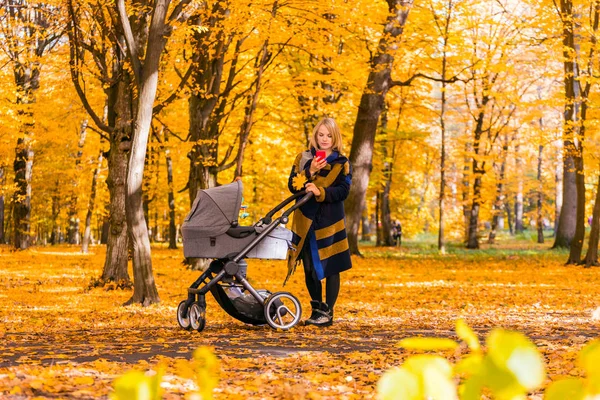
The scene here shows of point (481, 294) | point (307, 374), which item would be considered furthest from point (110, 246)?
point (307, 374)

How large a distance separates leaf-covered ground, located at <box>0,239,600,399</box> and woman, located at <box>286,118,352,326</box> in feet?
1.77

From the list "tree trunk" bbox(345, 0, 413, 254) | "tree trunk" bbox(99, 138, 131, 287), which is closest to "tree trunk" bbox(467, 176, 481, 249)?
"tree trunk" bbox(345, 0, 413, 254)

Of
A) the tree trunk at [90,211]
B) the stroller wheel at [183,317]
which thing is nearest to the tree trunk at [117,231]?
the stroller wheel at [183,317]

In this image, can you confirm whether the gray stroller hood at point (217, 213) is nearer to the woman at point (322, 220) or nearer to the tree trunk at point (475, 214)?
the woman at point (322, 220)

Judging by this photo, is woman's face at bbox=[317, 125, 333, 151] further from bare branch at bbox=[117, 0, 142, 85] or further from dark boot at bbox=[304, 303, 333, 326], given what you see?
bare branch at bbox=[117, 0, 142, 85]

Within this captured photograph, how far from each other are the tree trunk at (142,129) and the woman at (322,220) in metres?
3.13

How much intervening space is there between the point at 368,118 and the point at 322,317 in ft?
49.1

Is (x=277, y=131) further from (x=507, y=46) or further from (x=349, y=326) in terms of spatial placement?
(x=349, y=326)

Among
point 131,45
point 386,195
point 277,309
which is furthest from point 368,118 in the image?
point 277,309

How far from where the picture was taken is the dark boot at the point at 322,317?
811cm

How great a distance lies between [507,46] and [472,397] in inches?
1109

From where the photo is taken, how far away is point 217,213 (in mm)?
7426

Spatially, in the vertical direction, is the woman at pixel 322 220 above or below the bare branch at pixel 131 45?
below

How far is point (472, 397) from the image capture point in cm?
76
